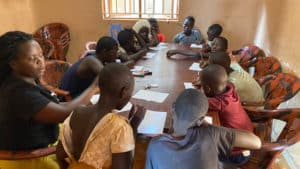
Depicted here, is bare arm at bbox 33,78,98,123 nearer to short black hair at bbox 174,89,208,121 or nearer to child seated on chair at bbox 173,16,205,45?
short black hair at bbox 174,89,208,121

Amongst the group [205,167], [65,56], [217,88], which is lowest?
[65,56]

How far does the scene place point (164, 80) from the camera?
2.29m

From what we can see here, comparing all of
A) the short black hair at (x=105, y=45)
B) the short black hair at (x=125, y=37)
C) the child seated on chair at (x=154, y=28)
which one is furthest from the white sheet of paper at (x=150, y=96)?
the child seated on chair at (x=154, y=28)

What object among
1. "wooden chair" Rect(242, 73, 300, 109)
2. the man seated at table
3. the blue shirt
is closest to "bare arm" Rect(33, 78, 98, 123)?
"wooden chair" Rect(242, 73, 300, 109)

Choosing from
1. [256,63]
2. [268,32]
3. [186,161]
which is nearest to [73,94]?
[186,161]

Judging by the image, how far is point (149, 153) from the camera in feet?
3.81

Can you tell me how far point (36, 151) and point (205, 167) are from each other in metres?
0.86

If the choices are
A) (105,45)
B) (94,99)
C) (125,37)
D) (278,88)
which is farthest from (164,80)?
(125,37)

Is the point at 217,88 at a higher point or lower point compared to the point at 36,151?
higher

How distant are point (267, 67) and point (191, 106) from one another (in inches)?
84.3

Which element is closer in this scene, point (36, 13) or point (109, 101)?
point (109, 101)

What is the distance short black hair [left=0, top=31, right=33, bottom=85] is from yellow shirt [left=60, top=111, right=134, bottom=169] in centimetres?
65

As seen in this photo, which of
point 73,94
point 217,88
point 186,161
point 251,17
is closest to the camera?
point 186,161

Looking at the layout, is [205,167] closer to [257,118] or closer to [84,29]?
[257,118]
